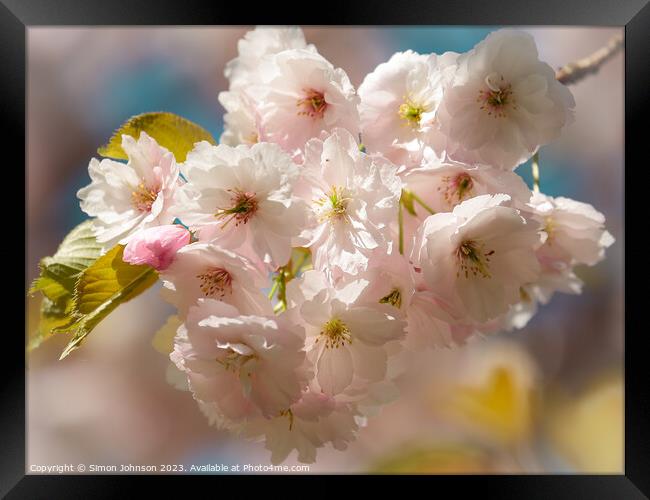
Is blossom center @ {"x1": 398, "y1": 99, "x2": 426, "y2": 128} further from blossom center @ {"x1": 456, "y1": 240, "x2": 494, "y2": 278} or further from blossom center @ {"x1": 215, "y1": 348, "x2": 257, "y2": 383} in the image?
blossom center @ {"x1": 215, "y1": 348, "x2": 257, "y2": 383}

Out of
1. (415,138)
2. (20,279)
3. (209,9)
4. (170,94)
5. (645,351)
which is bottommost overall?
(645,351)

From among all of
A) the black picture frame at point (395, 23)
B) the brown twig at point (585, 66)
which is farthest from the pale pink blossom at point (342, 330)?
the brown twig at point (585, 66)

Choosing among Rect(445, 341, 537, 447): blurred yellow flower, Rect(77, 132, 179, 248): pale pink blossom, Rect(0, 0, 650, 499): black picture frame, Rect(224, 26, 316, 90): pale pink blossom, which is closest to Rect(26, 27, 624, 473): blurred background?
Rect(445, 341, 537, 447): blurred yellow flower

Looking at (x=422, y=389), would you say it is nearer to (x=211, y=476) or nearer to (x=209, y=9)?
(x=211, y=476)

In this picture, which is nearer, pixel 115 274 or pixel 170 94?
pixel 115 274

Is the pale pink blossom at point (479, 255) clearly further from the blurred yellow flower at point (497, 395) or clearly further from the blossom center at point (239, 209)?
the blurred yellow flower at point (497, 395)

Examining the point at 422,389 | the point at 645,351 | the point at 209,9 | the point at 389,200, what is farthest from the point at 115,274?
the point at 422,389

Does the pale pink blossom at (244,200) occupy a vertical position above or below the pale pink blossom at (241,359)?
above
